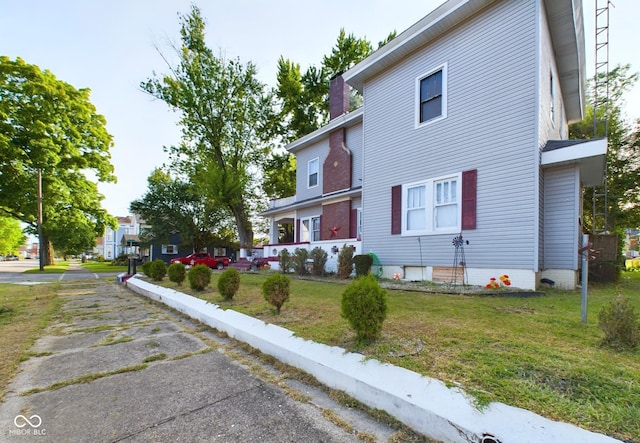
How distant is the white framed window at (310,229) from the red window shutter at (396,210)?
20.2ft

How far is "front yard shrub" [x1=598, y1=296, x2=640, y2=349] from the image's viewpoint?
9.80ft

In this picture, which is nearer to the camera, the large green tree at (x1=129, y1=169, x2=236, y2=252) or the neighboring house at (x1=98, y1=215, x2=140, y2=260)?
the large green tree at (x1=129, y1=169, x2=236, y2=252)

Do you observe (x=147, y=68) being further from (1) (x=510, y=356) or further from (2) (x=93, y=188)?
(1) (x=510, y=356)

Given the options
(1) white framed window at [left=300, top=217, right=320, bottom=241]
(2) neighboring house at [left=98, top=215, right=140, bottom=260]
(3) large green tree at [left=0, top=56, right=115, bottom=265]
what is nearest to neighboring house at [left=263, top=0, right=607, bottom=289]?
(1) white framed window at [left=300, top=217, right=320, bottom=241]

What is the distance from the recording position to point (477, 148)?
8008 mm

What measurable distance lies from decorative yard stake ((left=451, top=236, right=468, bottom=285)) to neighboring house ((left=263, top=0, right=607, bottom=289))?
2.4 inches

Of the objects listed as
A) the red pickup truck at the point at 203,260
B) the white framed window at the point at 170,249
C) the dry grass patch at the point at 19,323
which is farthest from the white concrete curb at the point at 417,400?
the white framed window at the point at 170,249

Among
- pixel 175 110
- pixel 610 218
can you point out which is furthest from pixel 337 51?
pixel 610 218

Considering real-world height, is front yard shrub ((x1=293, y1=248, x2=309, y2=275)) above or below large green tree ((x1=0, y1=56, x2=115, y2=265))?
below

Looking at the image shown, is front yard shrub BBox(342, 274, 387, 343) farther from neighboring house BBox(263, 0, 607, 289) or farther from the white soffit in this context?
the white soffit

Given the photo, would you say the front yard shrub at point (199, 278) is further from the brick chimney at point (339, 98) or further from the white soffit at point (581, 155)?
the brick chimney at point (339, 98)

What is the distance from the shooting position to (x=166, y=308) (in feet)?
23.9

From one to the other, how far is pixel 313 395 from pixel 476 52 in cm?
921

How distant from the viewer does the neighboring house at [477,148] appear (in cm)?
722
